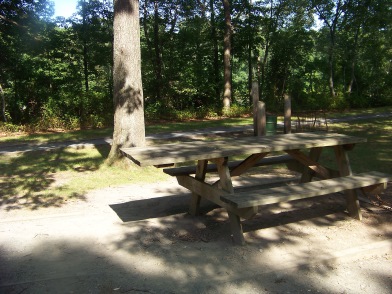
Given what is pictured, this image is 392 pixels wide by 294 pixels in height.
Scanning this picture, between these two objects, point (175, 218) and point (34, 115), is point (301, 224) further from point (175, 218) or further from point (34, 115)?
point (34, 115)

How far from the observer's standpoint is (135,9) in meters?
7.57

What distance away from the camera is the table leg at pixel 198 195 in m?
4.56

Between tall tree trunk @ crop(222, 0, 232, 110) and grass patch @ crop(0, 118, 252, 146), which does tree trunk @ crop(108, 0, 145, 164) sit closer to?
grass patch @ crop(0, 118, 252, 146)

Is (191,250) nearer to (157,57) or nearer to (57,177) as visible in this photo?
(57,177)

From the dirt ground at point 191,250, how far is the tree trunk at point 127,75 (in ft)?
8.20

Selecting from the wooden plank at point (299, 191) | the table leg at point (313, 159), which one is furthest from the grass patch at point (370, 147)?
the wooden plank at point (299, 191)

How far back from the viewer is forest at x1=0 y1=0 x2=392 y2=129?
55.3ft

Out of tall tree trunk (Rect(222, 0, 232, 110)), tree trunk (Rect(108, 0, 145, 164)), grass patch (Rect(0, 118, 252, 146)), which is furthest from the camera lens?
tall tree trunk (Rect(222, 0, 232, 110))

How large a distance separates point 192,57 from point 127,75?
15.2m

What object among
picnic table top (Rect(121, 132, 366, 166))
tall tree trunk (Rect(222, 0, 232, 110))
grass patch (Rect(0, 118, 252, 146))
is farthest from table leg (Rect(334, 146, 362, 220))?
tall tree trunk (Rect(222, 0, 232, 110))

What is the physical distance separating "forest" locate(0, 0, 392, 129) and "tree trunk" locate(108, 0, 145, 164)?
8.30m

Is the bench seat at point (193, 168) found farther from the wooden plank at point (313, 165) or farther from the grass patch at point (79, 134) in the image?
the grass patch at point (79, 134)

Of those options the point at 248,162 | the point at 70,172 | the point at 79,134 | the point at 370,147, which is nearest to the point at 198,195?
the point at 248,162

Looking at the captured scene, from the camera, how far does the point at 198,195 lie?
15.3 feet
